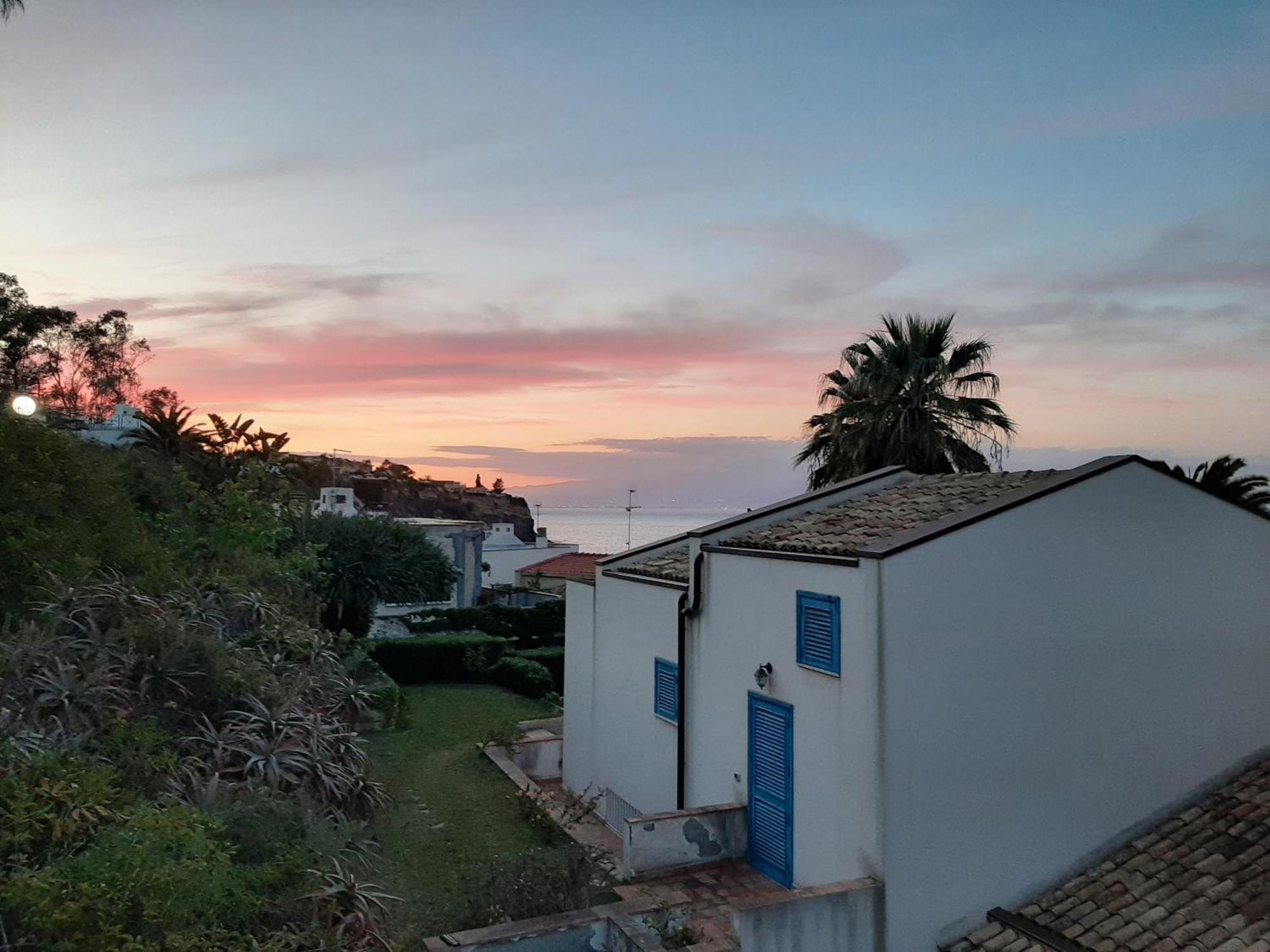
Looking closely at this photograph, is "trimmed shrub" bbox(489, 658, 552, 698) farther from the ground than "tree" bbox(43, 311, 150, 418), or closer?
closer

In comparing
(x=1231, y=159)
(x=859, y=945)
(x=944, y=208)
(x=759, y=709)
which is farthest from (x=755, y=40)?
(x=859, y=945)

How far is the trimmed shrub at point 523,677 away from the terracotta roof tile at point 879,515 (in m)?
14.3

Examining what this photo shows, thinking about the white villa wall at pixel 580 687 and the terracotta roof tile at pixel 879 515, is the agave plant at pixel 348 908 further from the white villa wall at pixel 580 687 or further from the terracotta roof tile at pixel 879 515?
the white villa wall at pixel 580 687

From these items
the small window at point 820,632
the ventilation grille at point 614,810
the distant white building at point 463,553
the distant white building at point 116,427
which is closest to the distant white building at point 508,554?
the distant white building at point 463,553

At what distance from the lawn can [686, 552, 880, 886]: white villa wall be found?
11.1ft

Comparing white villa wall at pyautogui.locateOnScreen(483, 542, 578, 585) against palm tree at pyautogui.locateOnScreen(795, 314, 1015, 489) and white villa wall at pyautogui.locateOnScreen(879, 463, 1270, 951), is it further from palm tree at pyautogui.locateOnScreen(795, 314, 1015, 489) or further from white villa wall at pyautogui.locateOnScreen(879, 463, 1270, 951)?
white villa wall at pyautogui.locateOnScreen(879, 463, 1270, 951)

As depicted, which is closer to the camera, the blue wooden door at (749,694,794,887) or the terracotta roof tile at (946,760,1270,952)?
the terracotta roof tile at (946,760,1270,952)

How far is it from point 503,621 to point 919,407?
18.8m

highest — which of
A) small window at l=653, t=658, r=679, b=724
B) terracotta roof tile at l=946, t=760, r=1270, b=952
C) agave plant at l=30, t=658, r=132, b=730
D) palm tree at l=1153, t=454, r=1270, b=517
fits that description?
palm tree at l=1153, t=454, r=1270, b=517

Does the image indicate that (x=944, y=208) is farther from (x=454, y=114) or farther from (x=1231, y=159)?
(x=454, y=114)

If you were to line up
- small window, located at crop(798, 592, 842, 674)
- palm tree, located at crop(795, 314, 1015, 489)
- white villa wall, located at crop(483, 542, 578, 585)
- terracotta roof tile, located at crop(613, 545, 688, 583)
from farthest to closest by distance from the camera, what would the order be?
white villa wall, located at crop(483, 542, 578, 585) → palm tree, located at crop(795, 314, 1015, 489) → terracotta roof tile, located at crop(613, 545, 688, 583) → small window, located at crop(798, 592, 842, 674)

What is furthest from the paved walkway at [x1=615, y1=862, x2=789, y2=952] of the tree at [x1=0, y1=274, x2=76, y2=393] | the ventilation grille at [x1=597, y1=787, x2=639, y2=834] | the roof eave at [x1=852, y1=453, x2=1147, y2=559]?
the tree at [x1=0, y1=274, x2=76, y2=393]

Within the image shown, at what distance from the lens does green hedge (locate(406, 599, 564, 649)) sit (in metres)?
32.7

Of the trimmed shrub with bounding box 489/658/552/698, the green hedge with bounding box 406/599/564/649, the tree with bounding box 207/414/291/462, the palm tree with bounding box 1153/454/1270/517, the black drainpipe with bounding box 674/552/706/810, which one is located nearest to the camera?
the black drainpipe with bounding box 674/552/706/810
